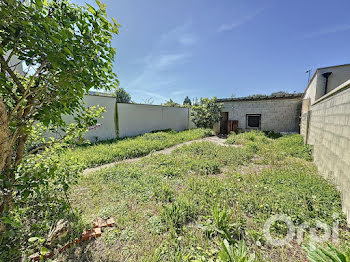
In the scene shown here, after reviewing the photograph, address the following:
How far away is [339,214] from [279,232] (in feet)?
3.20

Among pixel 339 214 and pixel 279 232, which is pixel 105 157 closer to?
pixel 279 232

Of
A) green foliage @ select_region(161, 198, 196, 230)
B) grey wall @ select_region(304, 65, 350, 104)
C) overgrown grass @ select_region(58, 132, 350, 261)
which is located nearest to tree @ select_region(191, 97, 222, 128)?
grey wall @ select_region(304, 65, 350, 104)

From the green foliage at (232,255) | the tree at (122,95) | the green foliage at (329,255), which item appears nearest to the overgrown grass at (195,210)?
the green foliage at (232,255)

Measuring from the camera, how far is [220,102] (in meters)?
12.1

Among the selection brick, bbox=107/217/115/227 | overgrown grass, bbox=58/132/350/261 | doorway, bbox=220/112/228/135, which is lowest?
brick, bbox=107/217/115/227

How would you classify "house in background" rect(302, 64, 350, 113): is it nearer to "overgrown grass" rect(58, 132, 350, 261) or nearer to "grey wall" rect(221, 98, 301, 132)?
"grey wall" rect(221, 98, 301, 132)

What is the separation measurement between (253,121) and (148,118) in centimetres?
816

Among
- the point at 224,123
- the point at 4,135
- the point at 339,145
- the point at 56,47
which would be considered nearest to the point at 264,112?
the point at 224,123

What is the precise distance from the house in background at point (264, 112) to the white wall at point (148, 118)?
3.81 meters

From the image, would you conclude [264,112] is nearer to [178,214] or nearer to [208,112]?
[208,112]

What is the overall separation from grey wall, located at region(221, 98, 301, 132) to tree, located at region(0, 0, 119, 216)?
11.3 m

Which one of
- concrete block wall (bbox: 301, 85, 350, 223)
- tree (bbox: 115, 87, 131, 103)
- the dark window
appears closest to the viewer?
concrete block wall (bbox: 301, 85, 350, 223)

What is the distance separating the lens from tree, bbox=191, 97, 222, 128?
11469mm

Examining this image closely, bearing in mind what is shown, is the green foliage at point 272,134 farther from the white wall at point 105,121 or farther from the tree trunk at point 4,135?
the tree trunk at point 4,135
